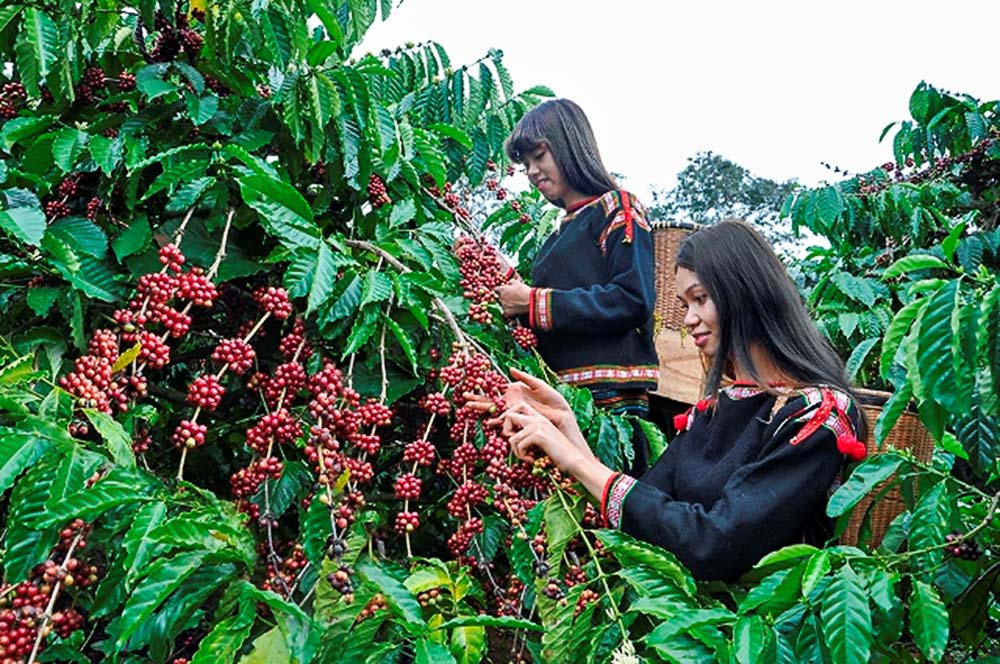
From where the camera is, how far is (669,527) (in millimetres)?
1427

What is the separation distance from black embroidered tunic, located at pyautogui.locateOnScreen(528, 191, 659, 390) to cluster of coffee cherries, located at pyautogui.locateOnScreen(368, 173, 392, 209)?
18.2 inches

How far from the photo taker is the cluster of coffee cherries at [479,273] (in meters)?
1.78

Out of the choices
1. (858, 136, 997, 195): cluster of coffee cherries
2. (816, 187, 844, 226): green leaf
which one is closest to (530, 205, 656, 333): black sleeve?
(816, 187, 844, 226): green leaf

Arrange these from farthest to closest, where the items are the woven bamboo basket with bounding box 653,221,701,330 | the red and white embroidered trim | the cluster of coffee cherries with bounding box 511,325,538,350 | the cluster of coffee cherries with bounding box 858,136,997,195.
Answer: the cluster of coffee cherries with bounding box 858,136,997,195 → the woven bamboo basket with bounding box 653,221,701,330 → the red and white embroidered trim → the cluster of coffee cherries with bounding box 511,325,538,350

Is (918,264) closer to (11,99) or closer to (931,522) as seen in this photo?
(931,522)

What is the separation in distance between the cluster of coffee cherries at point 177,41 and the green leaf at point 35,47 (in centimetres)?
20

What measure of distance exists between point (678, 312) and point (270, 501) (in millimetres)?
1953

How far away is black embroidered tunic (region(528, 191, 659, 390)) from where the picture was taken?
2.12m

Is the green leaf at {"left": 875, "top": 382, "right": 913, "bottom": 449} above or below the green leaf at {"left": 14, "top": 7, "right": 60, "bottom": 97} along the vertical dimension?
below

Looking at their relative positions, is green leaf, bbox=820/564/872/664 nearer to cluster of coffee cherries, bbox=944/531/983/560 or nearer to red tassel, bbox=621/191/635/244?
cluster of coffee cherries, bbox=944/531/983/560

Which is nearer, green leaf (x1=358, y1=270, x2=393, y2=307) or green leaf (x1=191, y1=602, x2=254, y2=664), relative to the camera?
green leaf (x1=191, y1=602, x2=254, y2=664)

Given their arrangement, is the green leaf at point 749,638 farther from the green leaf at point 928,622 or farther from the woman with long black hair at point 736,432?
the woman with long black hair at point 736,432

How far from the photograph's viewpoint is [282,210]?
135cm

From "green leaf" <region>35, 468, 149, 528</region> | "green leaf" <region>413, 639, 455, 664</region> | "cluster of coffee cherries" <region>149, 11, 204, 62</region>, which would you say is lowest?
"green leaf" <region>413, 639, 455, 664</region>
